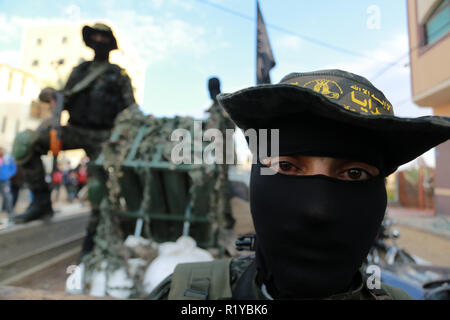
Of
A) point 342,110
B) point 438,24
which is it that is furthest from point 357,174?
point 438,24

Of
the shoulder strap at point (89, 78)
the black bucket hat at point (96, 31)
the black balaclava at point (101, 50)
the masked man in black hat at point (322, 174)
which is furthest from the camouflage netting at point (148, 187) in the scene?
the masked man in black hat at point (322, 174)

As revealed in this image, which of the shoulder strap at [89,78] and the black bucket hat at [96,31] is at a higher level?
the black bucket hat at [96,31]

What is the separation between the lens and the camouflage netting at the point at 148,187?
2.77 metres

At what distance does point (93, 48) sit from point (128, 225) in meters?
2.42

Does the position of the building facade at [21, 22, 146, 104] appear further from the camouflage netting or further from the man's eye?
the man's eye

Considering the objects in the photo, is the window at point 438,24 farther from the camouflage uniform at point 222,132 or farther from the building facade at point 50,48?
the building facade at point 50,48

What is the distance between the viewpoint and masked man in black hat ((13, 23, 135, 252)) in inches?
131

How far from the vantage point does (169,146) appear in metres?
3.05

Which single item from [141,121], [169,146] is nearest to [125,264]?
[169,146]

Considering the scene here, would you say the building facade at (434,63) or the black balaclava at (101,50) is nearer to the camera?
the black balaclava at (101,50)

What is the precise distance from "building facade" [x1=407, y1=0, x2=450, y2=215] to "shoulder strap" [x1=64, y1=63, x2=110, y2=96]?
6.57 metres

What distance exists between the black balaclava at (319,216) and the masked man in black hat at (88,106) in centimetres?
303

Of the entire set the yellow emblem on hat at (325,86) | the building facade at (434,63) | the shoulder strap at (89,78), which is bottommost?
the yellow emblem on hat at (325,86)
